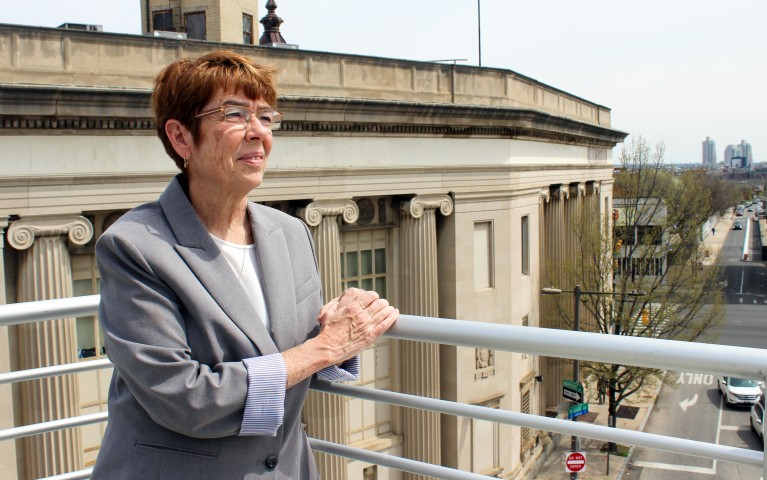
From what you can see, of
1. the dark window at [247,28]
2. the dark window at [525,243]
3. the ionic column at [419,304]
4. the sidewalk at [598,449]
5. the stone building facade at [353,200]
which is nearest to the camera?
the stone building facade at [353,200]

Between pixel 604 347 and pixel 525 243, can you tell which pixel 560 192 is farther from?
pixel 604 347

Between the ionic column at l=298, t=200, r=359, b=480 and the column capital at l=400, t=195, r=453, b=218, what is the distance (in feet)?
6.45

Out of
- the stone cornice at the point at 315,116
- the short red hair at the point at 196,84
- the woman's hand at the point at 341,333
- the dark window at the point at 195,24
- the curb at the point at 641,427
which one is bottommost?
the curb at the point at 641,427

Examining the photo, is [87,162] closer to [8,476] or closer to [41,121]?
[41,121]

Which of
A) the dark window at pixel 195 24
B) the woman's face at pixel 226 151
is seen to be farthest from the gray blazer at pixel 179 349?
the dark window at pixel 195 24

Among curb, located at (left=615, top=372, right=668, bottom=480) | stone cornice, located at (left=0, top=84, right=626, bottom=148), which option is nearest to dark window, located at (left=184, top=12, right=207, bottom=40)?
stone cornice, located at (left=0, top=84, right=626, bottom=148)

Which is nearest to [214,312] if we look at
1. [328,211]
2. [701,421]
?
[328,211]

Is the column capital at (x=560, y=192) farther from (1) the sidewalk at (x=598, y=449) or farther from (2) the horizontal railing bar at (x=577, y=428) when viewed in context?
(2) the horizontal railing bar at (x=577, y=428)

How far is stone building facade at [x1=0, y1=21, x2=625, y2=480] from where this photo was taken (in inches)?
535

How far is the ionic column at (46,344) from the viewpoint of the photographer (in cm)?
1345

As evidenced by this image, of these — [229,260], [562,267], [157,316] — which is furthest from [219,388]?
[562,267]

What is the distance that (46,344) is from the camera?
530 inches

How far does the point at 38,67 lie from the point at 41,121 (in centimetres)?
96

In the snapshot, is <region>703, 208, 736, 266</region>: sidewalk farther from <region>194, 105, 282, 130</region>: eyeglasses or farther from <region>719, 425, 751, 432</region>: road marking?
<region>194, 105, 282, 130</region>: eyeglasses
